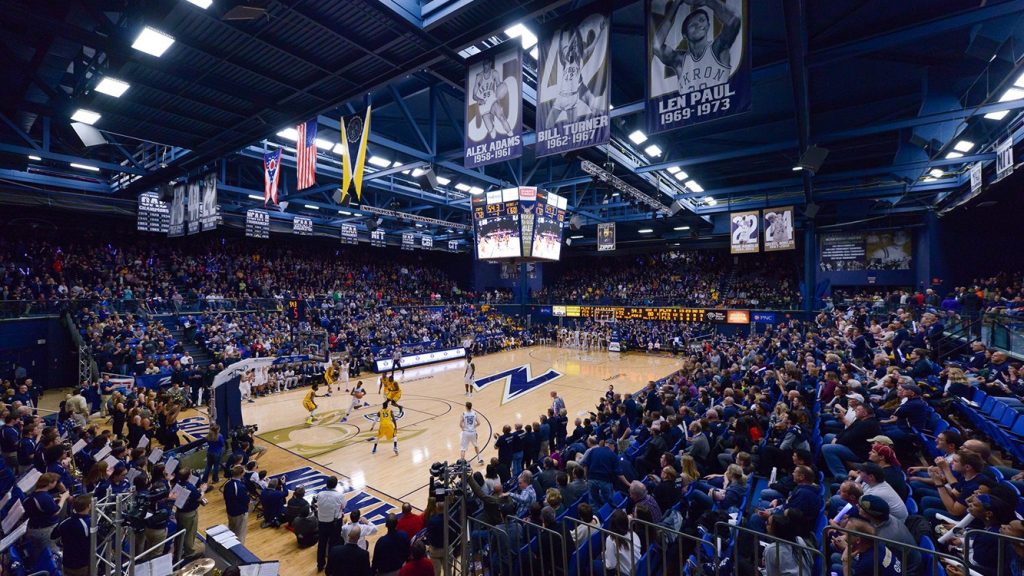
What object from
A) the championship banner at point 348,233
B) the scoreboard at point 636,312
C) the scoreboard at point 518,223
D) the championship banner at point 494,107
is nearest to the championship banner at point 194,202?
the scoreboard at point 518,223

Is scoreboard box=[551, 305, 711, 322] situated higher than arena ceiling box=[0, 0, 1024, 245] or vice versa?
arena ceiling box=[0, 0, 1024, 245]

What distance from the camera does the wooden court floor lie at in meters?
8.79

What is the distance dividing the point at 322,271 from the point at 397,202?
28.2ft

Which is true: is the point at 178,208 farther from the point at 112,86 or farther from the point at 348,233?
the point at 348,233

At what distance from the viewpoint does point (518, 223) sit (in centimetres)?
1722

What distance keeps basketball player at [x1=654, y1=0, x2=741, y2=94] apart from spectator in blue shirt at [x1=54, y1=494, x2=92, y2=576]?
8893 mm

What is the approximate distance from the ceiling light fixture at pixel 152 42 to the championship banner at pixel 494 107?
15.5 ft

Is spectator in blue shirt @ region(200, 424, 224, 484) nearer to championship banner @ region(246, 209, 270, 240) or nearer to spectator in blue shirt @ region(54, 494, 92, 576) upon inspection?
spectator in blue shirt @ region(54, 494, 92, 576)

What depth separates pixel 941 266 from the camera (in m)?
22.9

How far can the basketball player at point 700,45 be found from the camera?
549 cm

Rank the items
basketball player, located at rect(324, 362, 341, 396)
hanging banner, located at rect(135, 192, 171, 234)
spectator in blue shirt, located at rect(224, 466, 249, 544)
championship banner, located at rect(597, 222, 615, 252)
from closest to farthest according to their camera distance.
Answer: spectator in blue shirt, located at rect(224, 466, 249, 544) → hanging banner, located at rect(135, 192, 171, 234) → basketball player, located at rect(324, 362, 341, 396) → championship banner, located at rect(597, 222, 615, 252)

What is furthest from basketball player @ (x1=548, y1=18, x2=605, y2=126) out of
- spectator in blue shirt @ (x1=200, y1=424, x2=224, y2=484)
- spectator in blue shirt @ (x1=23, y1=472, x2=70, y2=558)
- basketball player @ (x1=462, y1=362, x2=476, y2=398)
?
basketball player @ (x1=462, y1=362, x2=476, y2=398)

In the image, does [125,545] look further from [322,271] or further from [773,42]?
[322,271]

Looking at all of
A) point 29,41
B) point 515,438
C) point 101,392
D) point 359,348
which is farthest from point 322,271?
point 515,438
